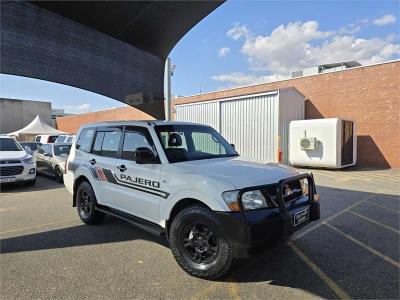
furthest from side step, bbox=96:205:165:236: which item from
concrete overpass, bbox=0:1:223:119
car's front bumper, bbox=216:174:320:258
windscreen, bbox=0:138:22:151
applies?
windscreen, bbox=0:138:22:151

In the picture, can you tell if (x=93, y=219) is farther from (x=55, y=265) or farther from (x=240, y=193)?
(x=240, y=193)

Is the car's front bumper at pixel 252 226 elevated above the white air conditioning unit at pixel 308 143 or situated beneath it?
situated beneath

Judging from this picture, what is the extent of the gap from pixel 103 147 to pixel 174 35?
2.50 metres

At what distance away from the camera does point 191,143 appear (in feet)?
16.8

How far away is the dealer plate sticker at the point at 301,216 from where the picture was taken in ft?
12.5

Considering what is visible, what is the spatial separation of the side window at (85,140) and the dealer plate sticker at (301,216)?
4.11 metres

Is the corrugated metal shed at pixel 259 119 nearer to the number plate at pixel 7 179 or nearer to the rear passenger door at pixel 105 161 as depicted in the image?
the number plate at pixel 7 179

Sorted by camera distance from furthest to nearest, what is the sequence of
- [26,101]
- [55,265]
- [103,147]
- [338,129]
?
1. [26,101]
2. [338,129]
3. [103,147]
4. [55,265]

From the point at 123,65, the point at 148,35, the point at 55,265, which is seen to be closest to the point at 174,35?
the point at 148,35

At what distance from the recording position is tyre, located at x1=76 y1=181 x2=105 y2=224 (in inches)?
230

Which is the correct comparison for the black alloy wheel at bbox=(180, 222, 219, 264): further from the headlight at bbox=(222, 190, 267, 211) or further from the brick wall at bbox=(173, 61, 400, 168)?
the brick wall at bbox=(173, 61, 400, 168)

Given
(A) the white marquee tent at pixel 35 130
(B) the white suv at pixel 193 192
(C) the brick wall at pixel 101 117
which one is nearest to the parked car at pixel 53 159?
(B) the white suv at pixel 193 192

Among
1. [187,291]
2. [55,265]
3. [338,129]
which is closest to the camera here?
[187,291]

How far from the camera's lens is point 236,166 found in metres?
4.23
